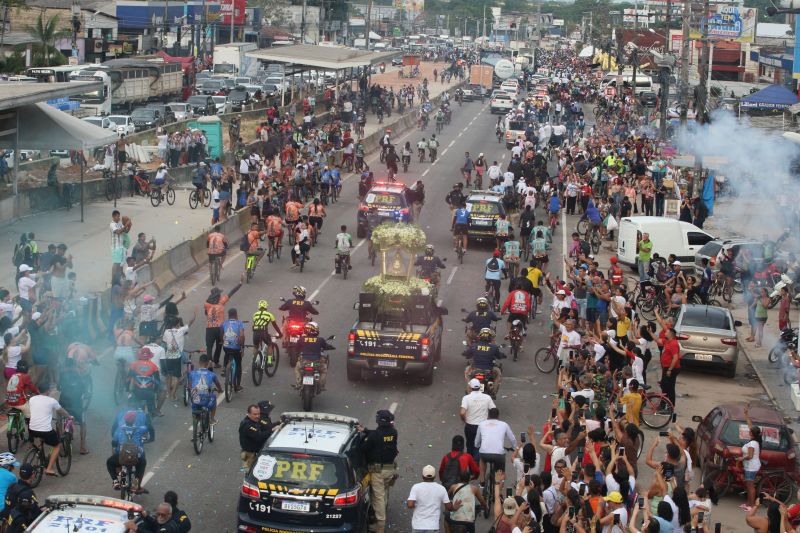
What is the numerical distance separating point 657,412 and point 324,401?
581 cm

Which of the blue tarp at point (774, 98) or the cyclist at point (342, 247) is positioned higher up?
the blue tarp at point (774, 98)

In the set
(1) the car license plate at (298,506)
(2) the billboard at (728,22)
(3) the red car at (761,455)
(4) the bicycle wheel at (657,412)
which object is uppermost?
(2) the billboard at (728,22)

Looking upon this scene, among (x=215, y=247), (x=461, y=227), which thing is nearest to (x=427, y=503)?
(x=215, y=247)

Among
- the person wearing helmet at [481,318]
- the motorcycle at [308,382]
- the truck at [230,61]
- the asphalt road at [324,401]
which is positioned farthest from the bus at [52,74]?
the motorcycle at [308,382]

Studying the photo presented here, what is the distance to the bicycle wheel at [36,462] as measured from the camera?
1698 centimetres

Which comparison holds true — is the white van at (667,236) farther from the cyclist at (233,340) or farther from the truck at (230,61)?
the truck at (230,61)

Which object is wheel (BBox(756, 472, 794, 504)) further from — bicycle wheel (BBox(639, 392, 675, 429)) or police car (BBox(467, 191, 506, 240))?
police car (BBox(467, 191, 506, 240))

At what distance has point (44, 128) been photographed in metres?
37.7

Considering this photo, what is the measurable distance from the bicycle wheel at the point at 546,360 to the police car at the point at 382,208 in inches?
493

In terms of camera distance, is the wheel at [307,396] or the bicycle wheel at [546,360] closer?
the wheel at [307,396]

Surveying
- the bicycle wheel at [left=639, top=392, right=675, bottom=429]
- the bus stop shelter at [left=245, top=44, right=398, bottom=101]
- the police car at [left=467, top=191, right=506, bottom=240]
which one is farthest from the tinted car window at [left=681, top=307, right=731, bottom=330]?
the bus stop shelter at [left=245, top=44, right=398, bottom=101]

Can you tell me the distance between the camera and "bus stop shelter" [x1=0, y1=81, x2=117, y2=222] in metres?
36.3

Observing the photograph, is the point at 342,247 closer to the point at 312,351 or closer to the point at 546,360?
the point at 546,360

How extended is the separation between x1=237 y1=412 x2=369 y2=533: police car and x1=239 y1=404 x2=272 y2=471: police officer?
128 cm
